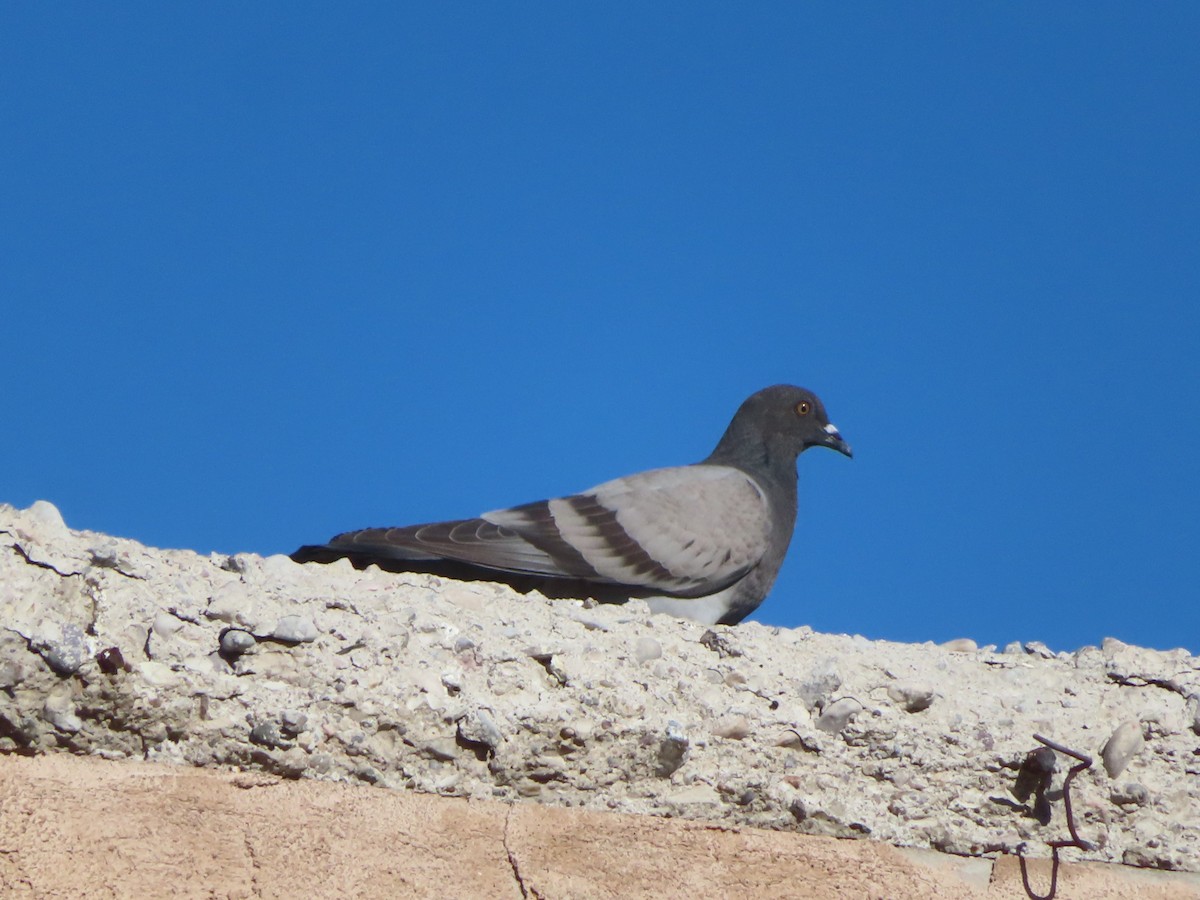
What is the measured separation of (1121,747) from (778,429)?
370cm

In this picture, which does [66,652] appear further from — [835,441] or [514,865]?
[835,441]

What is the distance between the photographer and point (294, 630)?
2.41 m

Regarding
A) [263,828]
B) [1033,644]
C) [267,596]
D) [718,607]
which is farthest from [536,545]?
[263,828]

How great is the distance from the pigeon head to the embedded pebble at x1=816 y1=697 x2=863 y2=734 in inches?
141

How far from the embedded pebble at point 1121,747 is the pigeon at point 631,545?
233cm

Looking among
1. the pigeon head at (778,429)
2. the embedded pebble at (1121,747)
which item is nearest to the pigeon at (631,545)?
the pigeon head at (778,429)

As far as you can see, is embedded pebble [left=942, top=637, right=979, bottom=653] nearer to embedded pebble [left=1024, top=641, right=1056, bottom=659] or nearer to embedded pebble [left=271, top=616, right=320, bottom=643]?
embedded pebble [left=1024, top=641, right=1056, bottom=659]

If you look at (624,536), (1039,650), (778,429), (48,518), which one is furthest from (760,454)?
(48,518)

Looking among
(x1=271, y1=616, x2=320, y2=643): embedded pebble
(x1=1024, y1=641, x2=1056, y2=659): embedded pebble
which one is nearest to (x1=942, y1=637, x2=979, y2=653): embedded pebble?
(x1=1024, y1=641, x2=1056, y2=659): embedded pebble

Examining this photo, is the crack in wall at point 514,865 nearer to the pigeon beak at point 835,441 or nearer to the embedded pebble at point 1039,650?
the embedded pebble at point 1039,650

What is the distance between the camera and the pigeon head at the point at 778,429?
20.5ft

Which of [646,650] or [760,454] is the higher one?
[760,454]

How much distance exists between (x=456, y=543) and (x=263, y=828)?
2.56 m

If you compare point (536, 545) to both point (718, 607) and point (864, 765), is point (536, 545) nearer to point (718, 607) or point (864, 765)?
point (718, 607)
